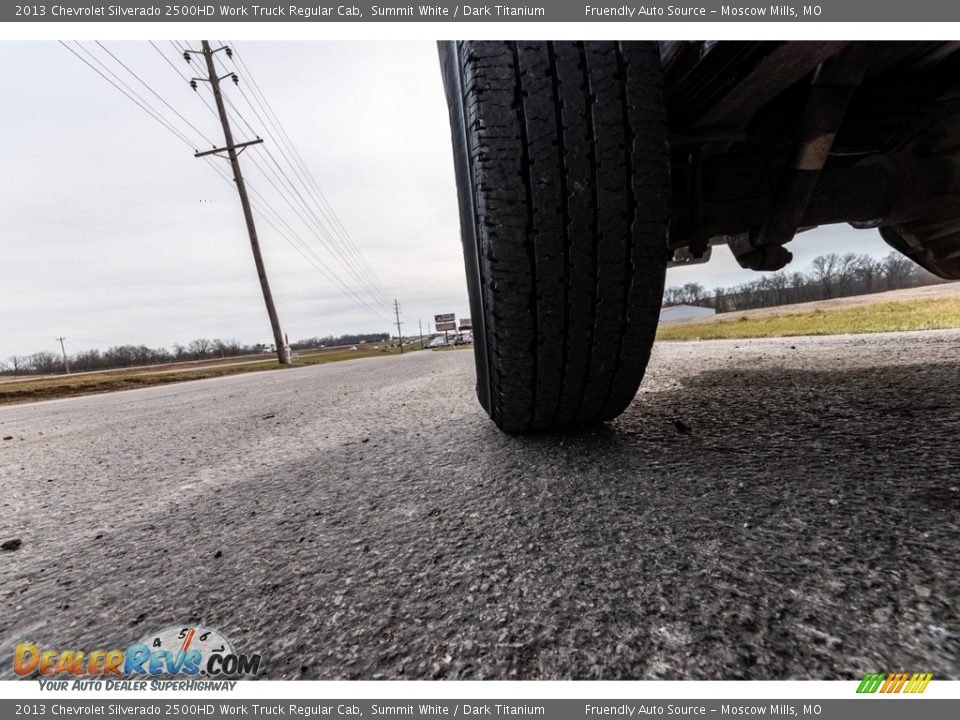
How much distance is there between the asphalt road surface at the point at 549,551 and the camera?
0.37 m

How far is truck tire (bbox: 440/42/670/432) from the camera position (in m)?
0.72

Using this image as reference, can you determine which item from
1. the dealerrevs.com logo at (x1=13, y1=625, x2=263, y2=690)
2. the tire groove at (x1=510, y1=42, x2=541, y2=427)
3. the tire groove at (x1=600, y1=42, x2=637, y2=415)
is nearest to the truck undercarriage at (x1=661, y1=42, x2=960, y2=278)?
the tire groove at (x1=600, y1=42, x2=637, y2=415)

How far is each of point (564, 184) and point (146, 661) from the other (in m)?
0.86

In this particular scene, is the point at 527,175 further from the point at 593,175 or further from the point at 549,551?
the point at 549,551

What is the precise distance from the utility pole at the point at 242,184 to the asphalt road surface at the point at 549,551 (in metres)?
12.8

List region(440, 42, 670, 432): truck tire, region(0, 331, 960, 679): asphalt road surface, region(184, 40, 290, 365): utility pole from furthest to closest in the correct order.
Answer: region(184, 40, 290, 365): utility pole < region(440, 42, 670, 432): truck tire < region(0, 331, 960, 679): asphalt road surface


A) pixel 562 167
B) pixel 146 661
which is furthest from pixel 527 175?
pixel 146 661

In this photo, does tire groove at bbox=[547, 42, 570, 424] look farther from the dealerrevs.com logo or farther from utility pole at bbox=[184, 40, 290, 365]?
utility pole at bbox=[184, 40, 290, 365]

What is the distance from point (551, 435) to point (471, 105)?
0.76 m

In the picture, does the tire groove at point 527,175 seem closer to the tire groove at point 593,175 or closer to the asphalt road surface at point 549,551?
the tire groove at point 593,175

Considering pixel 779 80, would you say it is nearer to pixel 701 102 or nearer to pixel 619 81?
pixel 701 102

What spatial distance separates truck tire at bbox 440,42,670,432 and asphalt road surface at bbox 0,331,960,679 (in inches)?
13.1

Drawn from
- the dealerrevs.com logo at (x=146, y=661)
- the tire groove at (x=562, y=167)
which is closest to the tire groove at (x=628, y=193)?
the tire groove at (x=562, y=167)

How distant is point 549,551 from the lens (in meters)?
0.53
